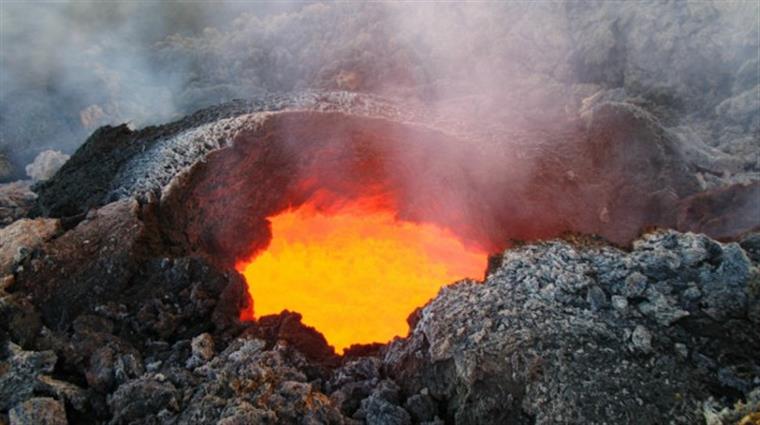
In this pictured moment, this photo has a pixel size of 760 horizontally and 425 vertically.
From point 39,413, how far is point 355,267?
4.27 metres

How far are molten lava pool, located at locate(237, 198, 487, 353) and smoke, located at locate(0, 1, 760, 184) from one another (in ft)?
6.16

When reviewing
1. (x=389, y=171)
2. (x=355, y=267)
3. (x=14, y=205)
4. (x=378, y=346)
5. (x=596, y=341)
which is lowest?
(x=596, y=341)

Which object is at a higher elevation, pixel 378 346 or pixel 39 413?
pixel 378 346

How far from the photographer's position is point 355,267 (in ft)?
24.9

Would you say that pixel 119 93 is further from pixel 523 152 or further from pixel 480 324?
pixel 480 324

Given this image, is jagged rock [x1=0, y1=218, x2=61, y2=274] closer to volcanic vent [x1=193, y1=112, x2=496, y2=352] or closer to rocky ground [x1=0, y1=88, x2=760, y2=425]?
rocky ground [x1=0, y1=88, x2=760, y2=425]

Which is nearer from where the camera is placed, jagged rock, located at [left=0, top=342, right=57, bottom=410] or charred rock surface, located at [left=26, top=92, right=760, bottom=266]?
jagged rock, located at [left=0, top=342, right=57, bottom=410]

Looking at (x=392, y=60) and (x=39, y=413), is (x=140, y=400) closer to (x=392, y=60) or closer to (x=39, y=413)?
(x=39, y=413)

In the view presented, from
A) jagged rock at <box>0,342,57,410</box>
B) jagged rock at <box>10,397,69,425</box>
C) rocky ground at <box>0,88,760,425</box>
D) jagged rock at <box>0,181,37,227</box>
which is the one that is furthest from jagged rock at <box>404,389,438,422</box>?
jagged rock at <box>0,181,37,227</box>

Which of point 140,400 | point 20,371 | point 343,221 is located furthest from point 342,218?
point 20,371

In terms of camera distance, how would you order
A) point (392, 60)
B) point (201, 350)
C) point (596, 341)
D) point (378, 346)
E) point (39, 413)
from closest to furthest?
point (39, 413), point (596, 341), point (201, 350), point (378, 346), point (392, 60)

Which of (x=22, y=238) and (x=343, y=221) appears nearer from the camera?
(x=22, y=238)

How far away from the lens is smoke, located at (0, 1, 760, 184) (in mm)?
8578

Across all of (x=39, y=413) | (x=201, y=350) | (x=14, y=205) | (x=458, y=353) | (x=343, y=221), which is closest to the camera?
(x=39, y=413)
